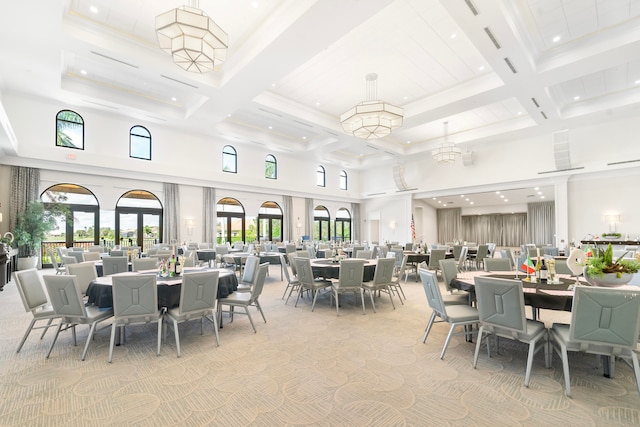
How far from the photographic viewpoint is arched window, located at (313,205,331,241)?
19078 millimetres

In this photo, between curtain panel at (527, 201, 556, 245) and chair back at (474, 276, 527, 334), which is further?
curtain panel at (527, 201, 556, 245)

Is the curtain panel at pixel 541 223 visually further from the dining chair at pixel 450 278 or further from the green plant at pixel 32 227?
the green plant at pixel 32 227

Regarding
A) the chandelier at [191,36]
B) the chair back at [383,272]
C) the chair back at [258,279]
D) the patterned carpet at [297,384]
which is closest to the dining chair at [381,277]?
the chair back at [383,272]

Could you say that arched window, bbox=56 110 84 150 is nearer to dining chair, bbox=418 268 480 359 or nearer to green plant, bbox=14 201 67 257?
green plant, bbox=14 201 67 257

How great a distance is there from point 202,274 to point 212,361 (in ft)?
3.17

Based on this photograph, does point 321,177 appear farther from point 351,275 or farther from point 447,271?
point 447,271

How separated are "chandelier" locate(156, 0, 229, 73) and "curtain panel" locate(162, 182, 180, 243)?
7.97 meters

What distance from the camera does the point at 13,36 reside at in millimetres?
6750

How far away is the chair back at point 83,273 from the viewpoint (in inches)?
179

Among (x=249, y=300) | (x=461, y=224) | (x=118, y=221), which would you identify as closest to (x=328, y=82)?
(x=249, y=300)

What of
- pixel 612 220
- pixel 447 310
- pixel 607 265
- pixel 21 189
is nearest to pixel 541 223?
pixel 612 220

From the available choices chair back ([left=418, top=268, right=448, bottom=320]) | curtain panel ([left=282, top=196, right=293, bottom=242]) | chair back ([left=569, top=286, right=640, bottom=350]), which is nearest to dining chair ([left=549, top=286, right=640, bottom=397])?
chair back ([left=569, top=286, right=640, bottom=350])

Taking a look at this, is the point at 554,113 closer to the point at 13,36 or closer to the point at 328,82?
the point at 328,82

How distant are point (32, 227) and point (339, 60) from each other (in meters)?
10.6
